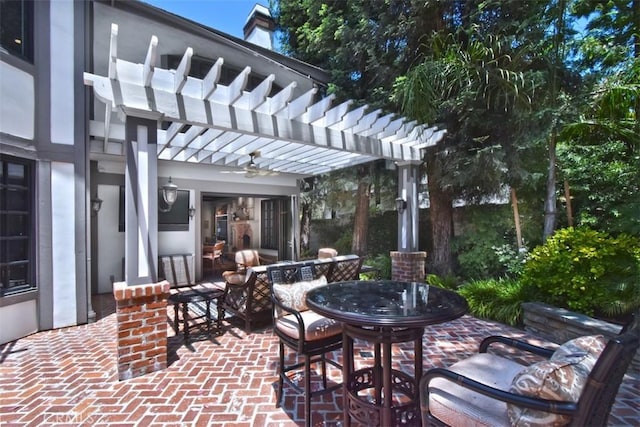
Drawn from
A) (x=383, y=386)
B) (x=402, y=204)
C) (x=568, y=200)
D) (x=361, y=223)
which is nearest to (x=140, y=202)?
(x=383, y=386)

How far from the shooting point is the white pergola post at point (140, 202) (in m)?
3.18

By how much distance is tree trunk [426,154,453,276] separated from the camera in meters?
6.66

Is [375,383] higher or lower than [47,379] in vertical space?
higher

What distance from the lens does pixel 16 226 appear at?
4293 millimetres

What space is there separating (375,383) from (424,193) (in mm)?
5933

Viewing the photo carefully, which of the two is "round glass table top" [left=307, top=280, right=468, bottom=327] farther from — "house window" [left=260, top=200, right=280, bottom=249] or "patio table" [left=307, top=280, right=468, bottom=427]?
"house window" [left=260, top=200, right=280, bottom=249]

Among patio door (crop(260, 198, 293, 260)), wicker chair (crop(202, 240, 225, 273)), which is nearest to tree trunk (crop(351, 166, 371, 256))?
patio door (crop(260, 198, 293, 260))

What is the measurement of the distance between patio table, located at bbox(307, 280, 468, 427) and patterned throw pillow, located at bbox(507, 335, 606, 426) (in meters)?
0.53

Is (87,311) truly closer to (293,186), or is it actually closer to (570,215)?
(293,186)

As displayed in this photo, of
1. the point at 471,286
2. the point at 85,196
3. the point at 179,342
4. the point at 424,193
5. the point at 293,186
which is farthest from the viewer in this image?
the point at 293,186

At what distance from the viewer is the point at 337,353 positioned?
3662 mm

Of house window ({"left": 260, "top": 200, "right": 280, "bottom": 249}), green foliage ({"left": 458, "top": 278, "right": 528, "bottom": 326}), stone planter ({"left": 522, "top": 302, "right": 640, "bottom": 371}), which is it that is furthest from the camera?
house window ({"left": 260, "top": 200, "right": 280, "bottom": 249})

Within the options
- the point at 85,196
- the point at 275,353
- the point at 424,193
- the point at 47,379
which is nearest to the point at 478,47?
the point at 424,193

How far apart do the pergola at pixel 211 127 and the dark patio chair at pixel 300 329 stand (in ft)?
4.99
